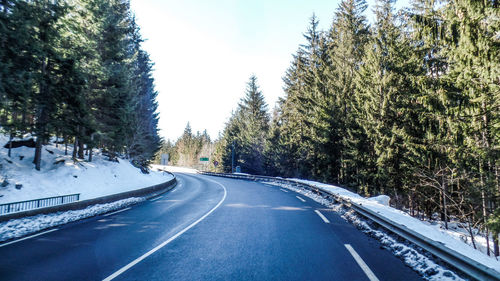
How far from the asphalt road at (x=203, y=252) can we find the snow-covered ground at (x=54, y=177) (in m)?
8.22

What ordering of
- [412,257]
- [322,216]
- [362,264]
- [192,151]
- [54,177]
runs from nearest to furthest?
[362,264]
[412,257]
[322,216]
[54,177]
[192,151]

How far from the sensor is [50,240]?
689 centimetres

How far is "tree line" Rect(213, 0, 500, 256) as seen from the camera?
9.31 m

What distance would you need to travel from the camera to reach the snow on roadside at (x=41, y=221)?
757 cm

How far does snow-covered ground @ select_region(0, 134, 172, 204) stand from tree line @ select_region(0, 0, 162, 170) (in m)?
0.94

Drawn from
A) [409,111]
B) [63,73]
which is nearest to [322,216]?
[409,111]

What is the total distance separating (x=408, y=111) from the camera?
17656mm

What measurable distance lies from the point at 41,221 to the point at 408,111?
20502 mm

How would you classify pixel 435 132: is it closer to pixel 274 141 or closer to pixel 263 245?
pixel 263 245

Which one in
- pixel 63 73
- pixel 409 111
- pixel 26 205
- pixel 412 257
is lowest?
pixel 26 205

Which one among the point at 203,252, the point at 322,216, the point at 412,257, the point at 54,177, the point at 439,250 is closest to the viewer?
the point at 439,250

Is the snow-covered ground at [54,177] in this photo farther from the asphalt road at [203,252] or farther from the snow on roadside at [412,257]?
the snow on roadside at [412,257]

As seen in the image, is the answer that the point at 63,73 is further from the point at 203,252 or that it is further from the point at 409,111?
the point at 409,111

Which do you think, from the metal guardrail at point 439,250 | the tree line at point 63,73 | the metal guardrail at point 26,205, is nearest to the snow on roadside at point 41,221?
the metal guardrail at point 26,205
